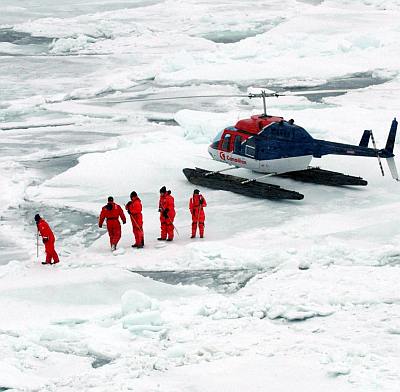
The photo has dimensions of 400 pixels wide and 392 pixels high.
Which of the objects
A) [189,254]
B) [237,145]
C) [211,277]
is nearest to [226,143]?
[237,145]

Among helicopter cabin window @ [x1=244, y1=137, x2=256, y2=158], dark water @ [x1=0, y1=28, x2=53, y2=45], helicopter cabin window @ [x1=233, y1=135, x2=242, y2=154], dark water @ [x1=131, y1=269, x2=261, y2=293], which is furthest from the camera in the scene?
dark water @ [x1=0, y1=28, x2=53, y2=45]

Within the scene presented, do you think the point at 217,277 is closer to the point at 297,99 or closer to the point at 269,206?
the point at 269,206

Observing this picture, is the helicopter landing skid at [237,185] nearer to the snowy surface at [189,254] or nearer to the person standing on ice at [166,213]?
the snowy surface at [189,254]

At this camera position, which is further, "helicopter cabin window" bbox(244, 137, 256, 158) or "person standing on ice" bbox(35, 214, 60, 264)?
"helicopter cabin window" bbox(244, 137, 256, 158)

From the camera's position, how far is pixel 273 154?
15711mm

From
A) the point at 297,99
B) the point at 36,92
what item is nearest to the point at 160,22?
the point at 36,92

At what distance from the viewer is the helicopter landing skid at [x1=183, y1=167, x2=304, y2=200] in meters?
14.9

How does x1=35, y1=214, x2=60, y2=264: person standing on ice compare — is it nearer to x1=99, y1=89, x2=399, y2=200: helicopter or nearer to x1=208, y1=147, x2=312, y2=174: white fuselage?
x1=99, y1=89, x2=399, y2=200: helicopter

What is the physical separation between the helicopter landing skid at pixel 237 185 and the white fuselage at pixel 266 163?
0.37 m

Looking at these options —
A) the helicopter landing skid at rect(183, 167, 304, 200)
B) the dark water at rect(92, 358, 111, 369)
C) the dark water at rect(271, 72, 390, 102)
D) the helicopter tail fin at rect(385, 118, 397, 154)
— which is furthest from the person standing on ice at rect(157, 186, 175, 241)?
the dark water at rect(271, 72, 390, 102)

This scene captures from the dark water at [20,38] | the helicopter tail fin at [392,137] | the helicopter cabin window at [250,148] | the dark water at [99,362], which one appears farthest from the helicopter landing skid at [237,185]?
the dark water at [20,38]

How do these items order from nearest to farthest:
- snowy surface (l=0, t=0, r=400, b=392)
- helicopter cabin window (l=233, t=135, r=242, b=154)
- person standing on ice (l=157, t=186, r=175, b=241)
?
snowy surface (l=0, t=0, r=400, b=392)
person standing on ice (l=157, t=186, r=175, b=241)
helicopter cabin window (l=233, t=135, r=242, b=154)

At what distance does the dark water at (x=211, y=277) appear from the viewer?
37.3 feet

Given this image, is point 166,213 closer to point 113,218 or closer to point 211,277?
point 113,218
